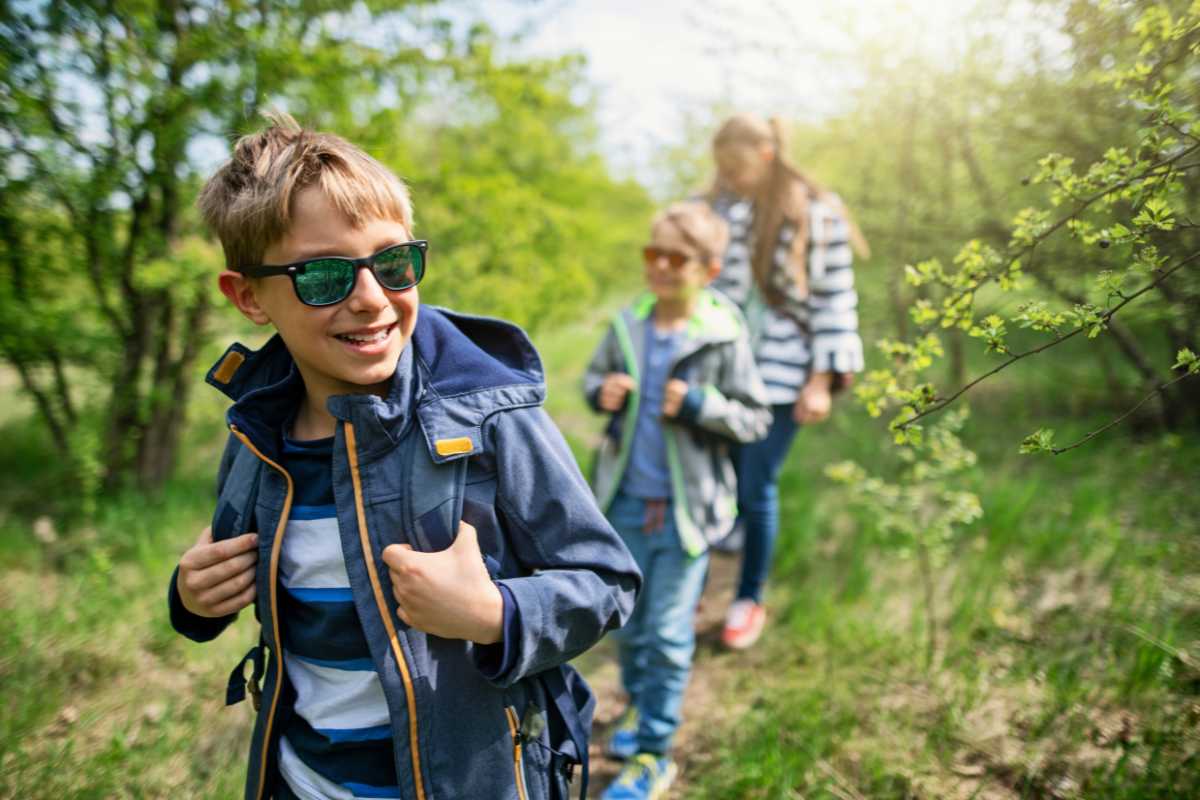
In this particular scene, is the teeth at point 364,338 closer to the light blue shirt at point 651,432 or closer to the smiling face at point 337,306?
the smiling face at point 337,306

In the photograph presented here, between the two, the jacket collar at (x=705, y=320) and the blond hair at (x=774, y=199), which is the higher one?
the blond hair at (x=774, y=199)

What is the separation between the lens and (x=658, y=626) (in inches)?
97.2

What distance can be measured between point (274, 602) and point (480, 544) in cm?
37

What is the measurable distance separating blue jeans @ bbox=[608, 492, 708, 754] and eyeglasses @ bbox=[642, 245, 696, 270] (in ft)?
2.63

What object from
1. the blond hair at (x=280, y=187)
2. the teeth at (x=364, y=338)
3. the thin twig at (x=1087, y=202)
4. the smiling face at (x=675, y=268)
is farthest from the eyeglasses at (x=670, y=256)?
the teeth at (x=364, y=338)

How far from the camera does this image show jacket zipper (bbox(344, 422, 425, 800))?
1231mm

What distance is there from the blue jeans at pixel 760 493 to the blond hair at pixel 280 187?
83.3 inches

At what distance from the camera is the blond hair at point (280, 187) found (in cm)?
127

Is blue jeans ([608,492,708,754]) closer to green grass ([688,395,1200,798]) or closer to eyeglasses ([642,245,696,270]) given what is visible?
green grass ([688,395,1200,798])

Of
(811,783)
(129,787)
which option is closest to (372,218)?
(129,787)

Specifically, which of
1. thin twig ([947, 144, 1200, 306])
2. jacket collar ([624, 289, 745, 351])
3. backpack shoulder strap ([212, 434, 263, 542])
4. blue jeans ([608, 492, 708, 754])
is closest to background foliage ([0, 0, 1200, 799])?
thin twig ([947, 144, 1200, 306])

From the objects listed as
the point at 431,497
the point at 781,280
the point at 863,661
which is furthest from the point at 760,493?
the point at 431,497

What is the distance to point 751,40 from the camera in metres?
5.44

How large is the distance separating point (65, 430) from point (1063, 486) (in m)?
5.68
